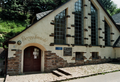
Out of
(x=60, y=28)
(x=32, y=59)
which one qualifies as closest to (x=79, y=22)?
(x=60, y=28)

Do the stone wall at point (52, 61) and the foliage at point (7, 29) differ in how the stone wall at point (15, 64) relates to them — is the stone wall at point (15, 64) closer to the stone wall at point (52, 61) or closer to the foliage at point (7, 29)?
the stone wall at point (52, 61)

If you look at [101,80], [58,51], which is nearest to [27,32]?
[58,51]

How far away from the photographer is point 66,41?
35.6 feet

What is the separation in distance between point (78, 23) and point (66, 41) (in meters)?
2.74

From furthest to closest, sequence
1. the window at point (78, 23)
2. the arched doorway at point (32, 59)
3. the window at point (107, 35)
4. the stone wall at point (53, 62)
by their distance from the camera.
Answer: the window at point (107, 35), the window at point (78, 23), the arched doorway at point (32, 59), the stone wall at point (53, 62)

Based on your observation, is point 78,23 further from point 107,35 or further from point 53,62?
point 53,62

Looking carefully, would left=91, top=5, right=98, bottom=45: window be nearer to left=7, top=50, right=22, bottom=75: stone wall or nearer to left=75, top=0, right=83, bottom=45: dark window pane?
left=75, top=0, right=83, bottom=45: dark window pane

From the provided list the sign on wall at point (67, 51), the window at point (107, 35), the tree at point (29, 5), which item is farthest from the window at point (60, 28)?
the tree at point (29, 5)

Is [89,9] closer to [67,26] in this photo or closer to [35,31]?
[67,26]

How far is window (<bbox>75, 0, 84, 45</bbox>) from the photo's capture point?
38.8 feet

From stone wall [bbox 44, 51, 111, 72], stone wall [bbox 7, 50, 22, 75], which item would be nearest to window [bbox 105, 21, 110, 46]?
stone wall [bbox 44, 51, 111, 72]

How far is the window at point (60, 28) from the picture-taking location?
10.7 meters

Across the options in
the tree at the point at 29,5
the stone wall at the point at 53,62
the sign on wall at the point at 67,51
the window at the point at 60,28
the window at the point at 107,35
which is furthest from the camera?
the tree at the point at 29,5

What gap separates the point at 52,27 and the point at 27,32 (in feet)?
7.71
